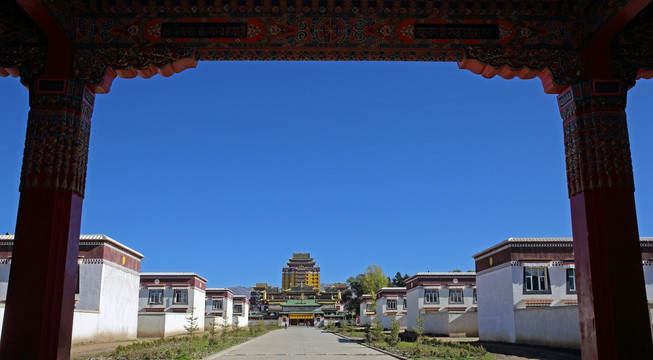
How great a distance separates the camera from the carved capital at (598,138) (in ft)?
22.3

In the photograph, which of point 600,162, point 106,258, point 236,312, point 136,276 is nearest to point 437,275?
point 136,276

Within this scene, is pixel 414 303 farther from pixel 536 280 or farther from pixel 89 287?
pixel 89 287

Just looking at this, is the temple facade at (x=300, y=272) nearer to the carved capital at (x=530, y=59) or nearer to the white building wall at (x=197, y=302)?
the white building wall at (x=197, y=302)

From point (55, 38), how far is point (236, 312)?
55246 mm

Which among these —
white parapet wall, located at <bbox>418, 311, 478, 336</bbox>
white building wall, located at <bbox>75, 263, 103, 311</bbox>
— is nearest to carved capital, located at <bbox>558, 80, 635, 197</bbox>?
white building wall, located at <bbox>75, 263, 103, 311</bbox>

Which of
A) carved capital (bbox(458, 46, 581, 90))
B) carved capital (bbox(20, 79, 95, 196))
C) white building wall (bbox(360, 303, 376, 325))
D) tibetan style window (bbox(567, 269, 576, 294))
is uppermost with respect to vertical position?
carved capital (bbox(458, 46, 581, 90))

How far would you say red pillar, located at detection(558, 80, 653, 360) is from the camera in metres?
6.34

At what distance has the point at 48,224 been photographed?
21.4ft

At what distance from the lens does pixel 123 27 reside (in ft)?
23.6

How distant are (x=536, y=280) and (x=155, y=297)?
26.5 meters

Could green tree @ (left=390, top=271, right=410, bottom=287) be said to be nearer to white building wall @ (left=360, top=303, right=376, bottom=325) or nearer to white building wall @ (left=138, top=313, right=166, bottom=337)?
white building wall @ (left=360, top=303, right=376, bottom=325)

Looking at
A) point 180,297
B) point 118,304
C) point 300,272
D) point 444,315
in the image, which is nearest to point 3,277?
point 118,304

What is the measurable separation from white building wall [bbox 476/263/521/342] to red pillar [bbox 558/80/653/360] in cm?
1801

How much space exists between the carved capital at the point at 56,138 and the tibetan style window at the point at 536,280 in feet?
68.8
